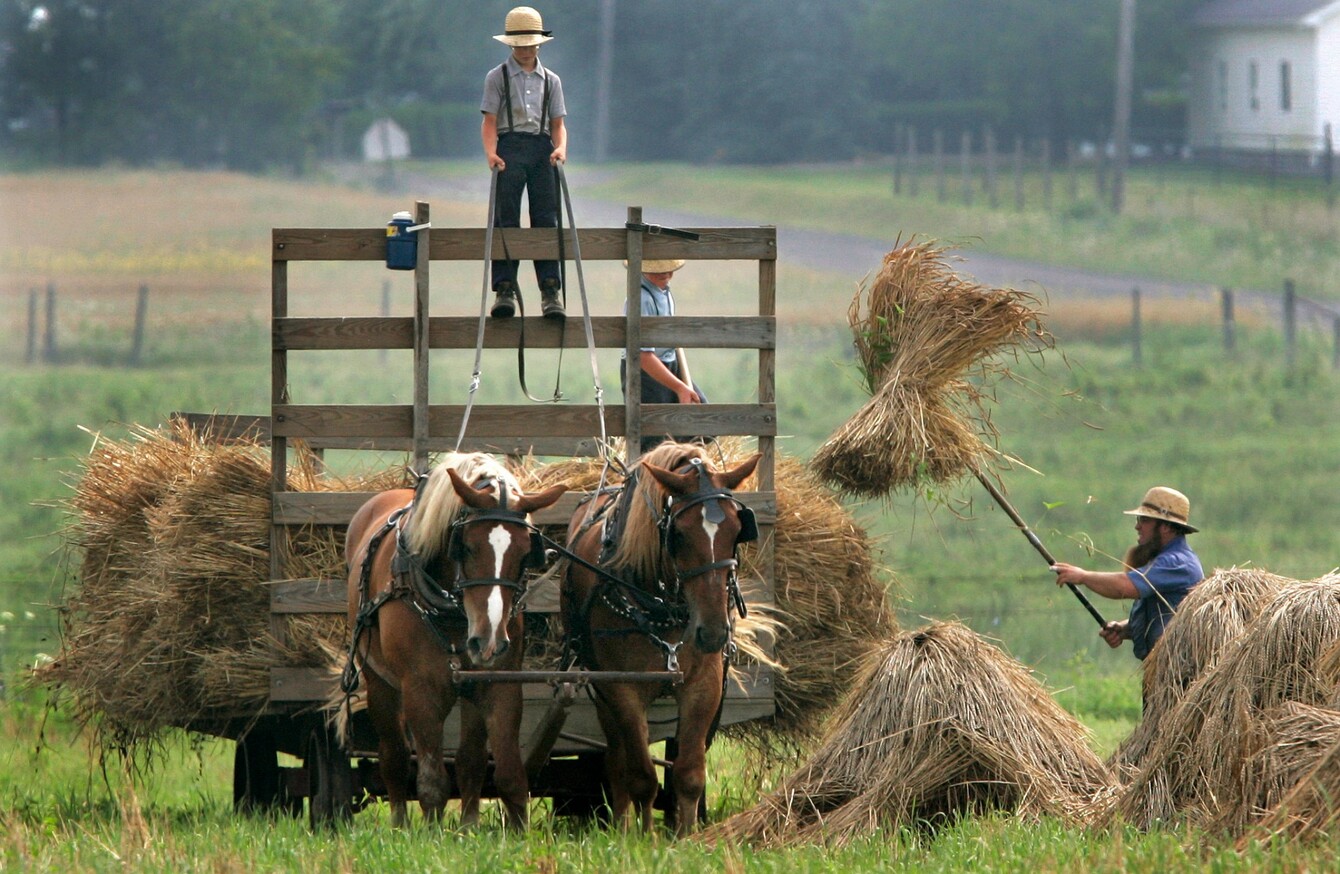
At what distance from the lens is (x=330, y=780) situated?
8539 millimetres

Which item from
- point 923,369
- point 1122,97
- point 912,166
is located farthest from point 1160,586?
point 912,166

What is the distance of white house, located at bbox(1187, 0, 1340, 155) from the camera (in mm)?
38344

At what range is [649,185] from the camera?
36406mm

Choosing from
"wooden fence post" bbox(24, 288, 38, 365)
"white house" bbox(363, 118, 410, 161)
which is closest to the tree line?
"white house" bbox(363, 118, 410, 161)

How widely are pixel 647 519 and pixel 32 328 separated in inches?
952

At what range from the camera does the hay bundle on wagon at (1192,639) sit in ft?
24.5

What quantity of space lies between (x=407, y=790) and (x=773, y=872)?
238 cm

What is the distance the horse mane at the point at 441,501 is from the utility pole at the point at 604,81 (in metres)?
29.6

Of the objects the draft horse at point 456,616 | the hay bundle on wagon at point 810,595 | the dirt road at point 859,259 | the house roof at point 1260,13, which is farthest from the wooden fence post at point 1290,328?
the draft horse at point 456,616

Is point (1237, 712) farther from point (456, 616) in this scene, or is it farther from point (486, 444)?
point (486, 444)

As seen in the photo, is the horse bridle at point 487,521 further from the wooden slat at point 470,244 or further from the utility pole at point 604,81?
the utility pole at point 604,81

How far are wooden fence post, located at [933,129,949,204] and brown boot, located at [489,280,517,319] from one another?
2895 cm

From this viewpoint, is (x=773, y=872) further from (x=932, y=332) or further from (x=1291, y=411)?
(x=1291, y=411)

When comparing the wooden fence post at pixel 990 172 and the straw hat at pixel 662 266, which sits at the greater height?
the wooden fence post at pixel 990 172
